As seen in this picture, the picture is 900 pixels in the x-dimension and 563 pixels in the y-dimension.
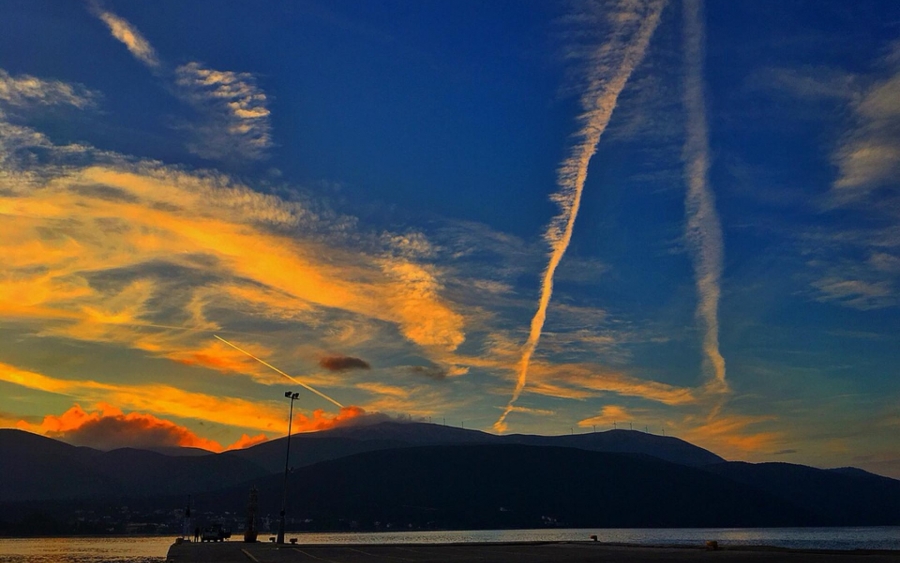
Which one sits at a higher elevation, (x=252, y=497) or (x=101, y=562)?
(x=252, y=497)

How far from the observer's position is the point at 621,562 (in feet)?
108

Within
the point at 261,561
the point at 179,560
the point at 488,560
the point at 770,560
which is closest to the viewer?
the point at 770,560

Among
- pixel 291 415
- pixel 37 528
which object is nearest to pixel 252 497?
pixel 291 415

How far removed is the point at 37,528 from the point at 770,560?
21076 cm

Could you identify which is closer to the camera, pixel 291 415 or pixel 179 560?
pixel 179 560

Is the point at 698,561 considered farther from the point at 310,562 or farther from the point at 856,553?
the point at 310,562

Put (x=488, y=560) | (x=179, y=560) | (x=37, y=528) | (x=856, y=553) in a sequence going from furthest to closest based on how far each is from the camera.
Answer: (x=37, y=528)
(x=179, y=560)
(x=488, y=560)
(x=856, y=553)

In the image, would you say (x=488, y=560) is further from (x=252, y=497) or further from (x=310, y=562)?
(x=252, y=497)

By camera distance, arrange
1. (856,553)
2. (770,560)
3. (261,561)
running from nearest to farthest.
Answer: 1. (770,560)
2. (856,553)
3. (261,561)

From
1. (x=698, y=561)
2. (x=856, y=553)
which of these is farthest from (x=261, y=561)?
(x=856, y=553)

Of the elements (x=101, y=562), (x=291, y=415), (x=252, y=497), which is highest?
(x=291, y=415)

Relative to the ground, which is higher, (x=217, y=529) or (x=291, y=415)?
(x=291, y=415)

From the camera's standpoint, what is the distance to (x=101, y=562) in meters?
54.2

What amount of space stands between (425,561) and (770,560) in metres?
16.2
